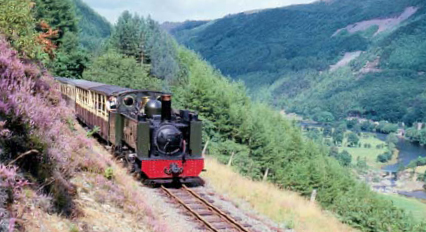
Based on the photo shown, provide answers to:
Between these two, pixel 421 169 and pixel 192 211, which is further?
pixel 421 169

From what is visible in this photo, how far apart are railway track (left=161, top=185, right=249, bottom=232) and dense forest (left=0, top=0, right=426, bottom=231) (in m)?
4.34

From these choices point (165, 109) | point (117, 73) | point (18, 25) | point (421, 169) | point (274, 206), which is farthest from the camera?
point (421, 169)

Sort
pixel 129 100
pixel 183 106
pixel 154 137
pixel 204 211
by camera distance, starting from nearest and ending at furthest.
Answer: pixel 204 211
pixel 154 137
pixel 129 100
pixel 183 106

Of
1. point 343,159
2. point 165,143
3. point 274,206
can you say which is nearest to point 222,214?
point 165,143

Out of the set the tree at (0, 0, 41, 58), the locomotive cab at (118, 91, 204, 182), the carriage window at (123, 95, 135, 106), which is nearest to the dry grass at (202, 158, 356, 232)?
the locomotive cab at (118, 91, 204, 182)

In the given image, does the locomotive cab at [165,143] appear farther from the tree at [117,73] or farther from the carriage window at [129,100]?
the tree at [117,73]

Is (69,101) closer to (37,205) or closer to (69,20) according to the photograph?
(37,205)

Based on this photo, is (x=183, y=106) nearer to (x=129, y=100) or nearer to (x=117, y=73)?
(x=117, y=73)

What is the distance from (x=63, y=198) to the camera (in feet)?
26.2

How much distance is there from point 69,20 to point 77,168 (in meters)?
57.7

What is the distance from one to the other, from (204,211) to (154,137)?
4046mm

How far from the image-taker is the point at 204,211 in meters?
13.3

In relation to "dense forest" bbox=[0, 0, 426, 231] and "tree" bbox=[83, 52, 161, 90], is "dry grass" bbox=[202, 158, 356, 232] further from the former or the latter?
"tree" bbox=[83, 52, 161, 90]

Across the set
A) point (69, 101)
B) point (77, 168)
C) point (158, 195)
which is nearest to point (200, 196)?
point (158, 195)
